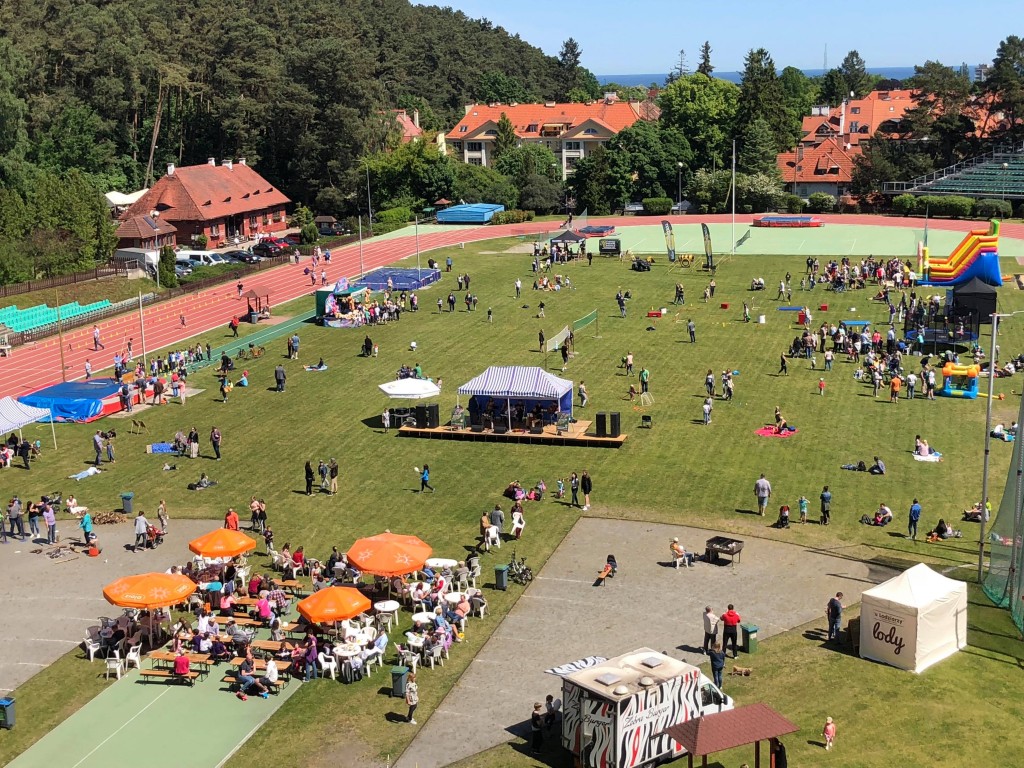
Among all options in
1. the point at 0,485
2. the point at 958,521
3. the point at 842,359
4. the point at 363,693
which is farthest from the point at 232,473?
the point at 842,359

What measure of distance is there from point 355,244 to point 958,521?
194ft

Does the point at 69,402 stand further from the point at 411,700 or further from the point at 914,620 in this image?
the point at 914,620

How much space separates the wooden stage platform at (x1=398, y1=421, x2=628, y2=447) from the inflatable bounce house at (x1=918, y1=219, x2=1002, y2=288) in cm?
2066

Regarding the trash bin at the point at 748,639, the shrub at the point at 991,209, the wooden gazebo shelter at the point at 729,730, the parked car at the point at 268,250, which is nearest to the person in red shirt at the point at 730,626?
the trash bin at the point at 748,639

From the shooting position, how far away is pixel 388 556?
93.3ft

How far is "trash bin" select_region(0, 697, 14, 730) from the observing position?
23812 millimetres

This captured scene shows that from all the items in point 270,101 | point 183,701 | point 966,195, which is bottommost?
point 183,701

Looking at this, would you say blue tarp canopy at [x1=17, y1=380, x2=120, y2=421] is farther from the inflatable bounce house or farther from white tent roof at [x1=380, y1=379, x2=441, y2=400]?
the inflatable bounce house

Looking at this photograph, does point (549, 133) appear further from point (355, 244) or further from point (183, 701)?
point (183, 701)

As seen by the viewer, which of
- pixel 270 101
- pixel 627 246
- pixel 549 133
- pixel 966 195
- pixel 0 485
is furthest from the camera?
pixel 549 133

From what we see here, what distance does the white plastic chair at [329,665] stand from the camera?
999 inches

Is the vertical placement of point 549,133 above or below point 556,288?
above

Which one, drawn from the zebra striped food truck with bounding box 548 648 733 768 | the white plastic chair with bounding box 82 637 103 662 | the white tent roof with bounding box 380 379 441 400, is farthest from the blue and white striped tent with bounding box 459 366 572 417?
the zebra striped food truck with bounding box 548 648 733 768

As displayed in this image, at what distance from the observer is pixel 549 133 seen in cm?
13462
